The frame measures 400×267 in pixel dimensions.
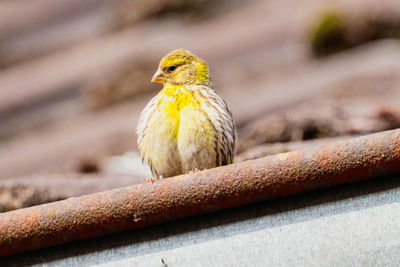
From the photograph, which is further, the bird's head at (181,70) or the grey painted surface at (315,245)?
the bird's head at (181,70)

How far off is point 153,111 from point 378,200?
1.32 meters

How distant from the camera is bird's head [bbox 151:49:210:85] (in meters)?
3.17

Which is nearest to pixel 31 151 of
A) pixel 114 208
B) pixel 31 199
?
pixel 31 199

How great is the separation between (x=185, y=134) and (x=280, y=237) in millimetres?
1018

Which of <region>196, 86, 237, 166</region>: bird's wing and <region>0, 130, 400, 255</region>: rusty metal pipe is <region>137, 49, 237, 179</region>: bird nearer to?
<region>196, 86, 237, 166</region>: bird's wing

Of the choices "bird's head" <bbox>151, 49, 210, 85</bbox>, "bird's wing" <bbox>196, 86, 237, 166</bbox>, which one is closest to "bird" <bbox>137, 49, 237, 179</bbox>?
"bird's wing" <bbox>196, 86, 237, 166</bbox>

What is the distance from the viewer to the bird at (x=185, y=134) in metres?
2.76

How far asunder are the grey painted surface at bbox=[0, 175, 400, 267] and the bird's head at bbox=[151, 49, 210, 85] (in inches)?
A: 52.5

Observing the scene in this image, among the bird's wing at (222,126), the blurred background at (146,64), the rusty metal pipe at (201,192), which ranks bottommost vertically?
the blurred background at (146,64)

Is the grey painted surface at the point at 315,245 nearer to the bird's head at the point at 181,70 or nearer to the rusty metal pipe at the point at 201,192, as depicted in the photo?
the rusty metal pipe at the point at 201,192

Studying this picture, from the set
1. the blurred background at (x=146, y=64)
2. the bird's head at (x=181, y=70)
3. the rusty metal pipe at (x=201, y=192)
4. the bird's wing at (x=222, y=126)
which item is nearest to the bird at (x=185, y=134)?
the bird's wing at (x=222, y=126)

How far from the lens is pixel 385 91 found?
4699mm

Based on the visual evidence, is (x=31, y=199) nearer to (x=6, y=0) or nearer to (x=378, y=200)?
(x=378, y=200)

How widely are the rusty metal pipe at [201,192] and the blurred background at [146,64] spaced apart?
1711 mm
